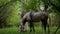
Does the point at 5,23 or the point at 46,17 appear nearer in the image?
the point at 46,17

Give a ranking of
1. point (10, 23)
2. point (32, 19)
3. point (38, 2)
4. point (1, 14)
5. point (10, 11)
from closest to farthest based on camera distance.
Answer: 1. point (38, 2)
2. point (32, 19)
3. point (1, 14)
4. point (10, 11)
5. point (10, 23)

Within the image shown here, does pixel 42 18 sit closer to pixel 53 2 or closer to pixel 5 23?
pixel 53 2

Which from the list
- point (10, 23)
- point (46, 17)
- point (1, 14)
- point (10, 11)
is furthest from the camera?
point (10, 23)

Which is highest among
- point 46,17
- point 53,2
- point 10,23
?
point 53,2

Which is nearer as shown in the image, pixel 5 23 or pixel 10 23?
pixel 5 23

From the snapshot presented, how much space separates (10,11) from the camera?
2498cm

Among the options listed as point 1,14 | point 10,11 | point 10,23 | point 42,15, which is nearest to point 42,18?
point 42,15

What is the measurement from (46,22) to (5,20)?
41.1ft

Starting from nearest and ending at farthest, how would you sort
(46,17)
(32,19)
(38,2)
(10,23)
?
(38,2)
(46,17)
(32,19)
(10,23)

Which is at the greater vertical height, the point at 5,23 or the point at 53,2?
the point at 53,2

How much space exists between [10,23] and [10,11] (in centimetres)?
355

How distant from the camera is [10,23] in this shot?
28281 mm

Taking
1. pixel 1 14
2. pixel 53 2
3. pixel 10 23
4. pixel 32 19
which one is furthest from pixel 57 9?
pixel 10 23

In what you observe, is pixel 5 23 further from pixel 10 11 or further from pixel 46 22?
pixel 46 22
